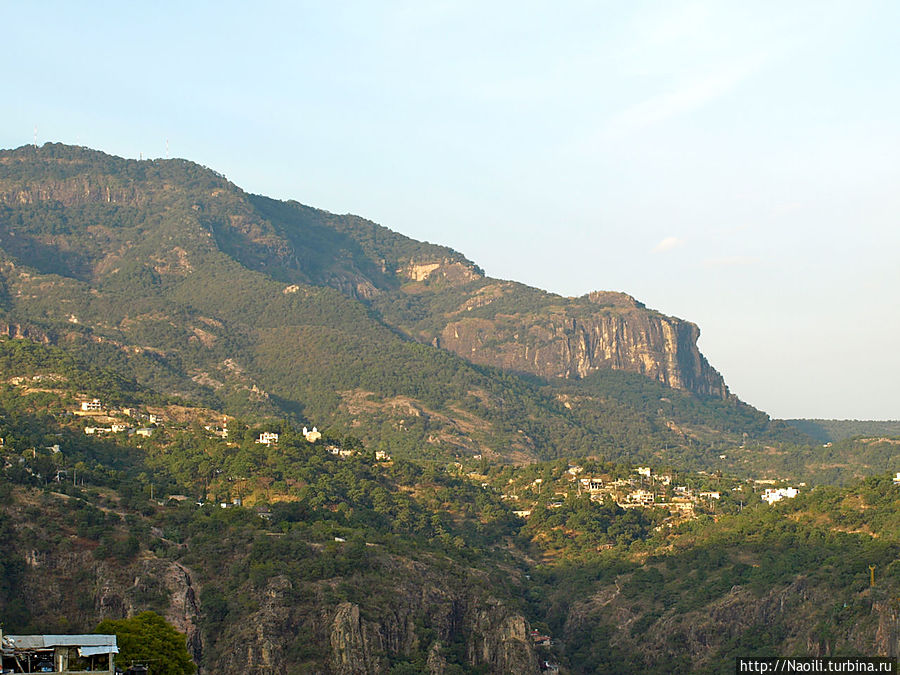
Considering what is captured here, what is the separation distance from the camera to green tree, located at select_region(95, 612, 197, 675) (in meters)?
56.6

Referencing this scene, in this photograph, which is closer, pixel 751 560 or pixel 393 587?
pixel 393 587

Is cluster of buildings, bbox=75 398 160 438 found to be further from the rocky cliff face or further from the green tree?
the green tree

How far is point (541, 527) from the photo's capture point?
150 m

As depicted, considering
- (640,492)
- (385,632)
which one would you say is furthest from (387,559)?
(640,492)

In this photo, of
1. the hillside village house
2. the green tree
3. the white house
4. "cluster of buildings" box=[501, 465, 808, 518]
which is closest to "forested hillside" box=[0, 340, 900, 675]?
"cluster of buildings" box=[501, 465, 808, 518]

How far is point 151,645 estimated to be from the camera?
192ft

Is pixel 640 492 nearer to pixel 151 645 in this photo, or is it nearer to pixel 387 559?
pixel 387 559

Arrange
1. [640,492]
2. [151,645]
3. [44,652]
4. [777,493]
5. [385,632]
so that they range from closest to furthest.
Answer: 1. [44,652]
2. [151,645]
3. [385,632]
4. [640,492]
5. [777,493]

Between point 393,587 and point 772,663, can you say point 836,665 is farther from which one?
point 393,587

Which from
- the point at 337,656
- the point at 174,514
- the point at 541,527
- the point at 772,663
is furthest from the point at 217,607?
the point at 541,527

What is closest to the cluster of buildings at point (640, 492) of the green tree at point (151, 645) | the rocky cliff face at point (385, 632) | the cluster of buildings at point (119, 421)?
the cluster of buildings at point (119, 421)

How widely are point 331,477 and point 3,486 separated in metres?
50.4

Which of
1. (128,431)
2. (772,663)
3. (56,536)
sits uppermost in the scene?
(128,431)

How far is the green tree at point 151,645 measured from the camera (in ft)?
186
